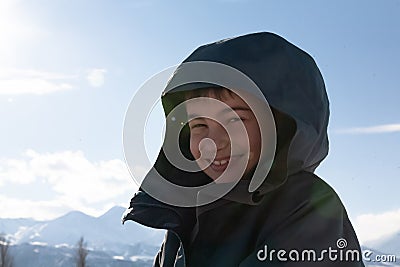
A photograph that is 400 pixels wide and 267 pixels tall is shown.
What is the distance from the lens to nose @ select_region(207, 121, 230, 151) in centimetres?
93

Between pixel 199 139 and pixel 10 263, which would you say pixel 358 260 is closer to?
pixel 199 139

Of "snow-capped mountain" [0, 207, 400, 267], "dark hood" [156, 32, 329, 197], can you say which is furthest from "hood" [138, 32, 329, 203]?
"snow-capped mountain" [0, 207, 400, 267]

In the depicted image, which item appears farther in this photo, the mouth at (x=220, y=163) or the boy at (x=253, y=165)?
the mouth at (x=220, y=163)

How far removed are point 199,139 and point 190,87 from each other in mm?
82

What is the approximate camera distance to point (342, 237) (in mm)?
827

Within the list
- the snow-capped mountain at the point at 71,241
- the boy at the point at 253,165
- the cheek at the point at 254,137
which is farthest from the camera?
the snow-capped mountain at the point at 71,241

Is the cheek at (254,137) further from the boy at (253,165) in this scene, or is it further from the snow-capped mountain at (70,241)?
the snow-capped mountain at (70,241)

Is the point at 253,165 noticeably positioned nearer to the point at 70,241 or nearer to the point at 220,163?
the point at 220,163

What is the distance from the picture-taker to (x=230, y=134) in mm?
929

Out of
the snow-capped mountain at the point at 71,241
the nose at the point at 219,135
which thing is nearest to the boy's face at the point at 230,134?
the nose at the point at 219,135

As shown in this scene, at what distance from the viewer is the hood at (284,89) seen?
0.89 meters

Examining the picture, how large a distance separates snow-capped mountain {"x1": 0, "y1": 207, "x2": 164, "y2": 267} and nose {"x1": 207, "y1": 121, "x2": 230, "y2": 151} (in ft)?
58.1

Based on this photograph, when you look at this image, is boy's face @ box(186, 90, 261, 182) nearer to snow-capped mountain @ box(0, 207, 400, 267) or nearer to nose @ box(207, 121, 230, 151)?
nose @ box(207, 121, 230, 151)

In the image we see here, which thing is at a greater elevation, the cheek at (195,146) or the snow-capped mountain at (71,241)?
the snow-capped mountain at (71,241)
